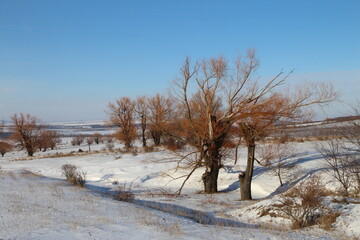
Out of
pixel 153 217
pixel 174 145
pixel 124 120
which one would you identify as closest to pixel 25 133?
pixel 124 120

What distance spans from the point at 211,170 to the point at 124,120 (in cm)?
3273

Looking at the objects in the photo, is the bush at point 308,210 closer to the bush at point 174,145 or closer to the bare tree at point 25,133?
the bush at point 174,145

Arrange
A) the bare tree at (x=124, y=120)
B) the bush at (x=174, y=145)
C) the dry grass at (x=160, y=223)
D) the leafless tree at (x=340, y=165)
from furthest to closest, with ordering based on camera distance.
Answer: the bare tree at (x=124, y=120) → the bush at (x=174, y=145) → the leafless tree at (x=340, y=165) → the dry grass at (x=160, y=223)

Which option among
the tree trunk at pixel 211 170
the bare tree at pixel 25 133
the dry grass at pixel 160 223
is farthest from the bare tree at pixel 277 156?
the bare tree at pixel 25 133

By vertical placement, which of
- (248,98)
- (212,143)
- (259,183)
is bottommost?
(259,183)

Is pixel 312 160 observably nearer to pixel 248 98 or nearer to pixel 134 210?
pixel 248 98

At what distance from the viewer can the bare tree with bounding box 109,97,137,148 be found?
48.4m

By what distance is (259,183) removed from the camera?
66.3 ft

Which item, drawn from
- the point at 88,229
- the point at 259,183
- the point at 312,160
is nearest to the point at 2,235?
the point at 88,229

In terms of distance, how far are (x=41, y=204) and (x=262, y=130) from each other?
1056 centimetres

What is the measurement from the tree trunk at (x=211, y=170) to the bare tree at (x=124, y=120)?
1191 inches

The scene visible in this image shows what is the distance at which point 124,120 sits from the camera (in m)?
49.7

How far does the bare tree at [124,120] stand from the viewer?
4838cm

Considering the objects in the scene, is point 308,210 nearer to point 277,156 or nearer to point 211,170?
point 211,170
